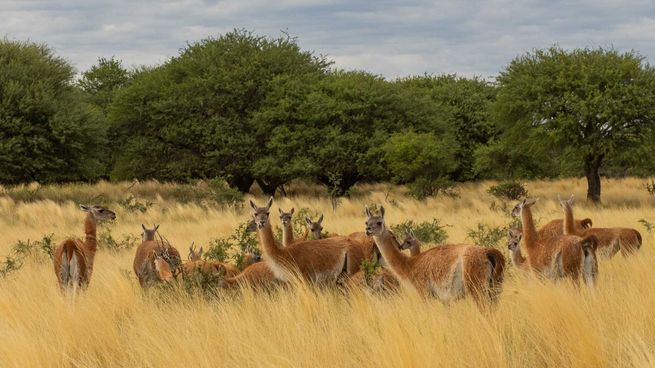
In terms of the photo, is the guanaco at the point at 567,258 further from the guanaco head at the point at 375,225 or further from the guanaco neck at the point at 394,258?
the guanaco head at the point at 375,225

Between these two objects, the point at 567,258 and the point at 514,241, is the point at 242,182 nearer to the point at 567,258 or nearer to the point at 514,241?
the point at 514,241

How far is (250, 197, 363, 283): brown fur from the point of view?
25.4 feet

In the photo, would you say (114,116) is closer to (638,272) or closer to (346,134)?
(346,134)

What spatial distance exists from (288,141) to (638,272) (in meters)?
26.7

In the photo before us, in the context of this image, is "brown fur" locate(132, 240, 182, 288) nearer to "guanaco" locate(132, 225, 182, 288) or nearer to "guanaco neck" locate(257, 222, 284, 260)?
"guanaco" locate(132, 225, 182, 288)

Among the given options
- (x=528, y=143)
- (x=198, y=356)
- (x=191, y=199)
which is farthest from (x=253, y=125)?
(x=198, y=356)

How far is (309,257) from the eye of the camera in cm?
785

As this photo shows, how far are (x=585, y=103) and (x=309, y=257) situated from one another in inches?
953

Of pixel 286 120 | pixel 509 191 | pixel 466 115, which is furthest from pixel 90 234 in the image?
pixel 466 115

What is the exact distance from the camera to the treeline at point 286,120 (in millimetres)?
30172

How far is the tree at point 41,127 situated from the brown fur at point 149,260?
2545cm

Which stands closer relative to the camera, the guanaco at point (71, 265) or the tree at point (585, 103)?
the guanaco at point (71, 265)

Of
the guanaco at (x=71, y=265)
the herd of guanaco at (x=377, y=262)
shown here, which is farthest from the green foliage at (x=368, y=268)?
the guanaco at (x=71, y=265)

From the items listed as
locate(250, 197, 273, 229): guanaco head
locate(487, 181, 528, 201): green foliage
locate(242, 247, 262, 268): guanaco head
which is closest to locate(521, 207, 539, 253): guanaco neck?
locate(250, 197, 273, 229): guanaco head
